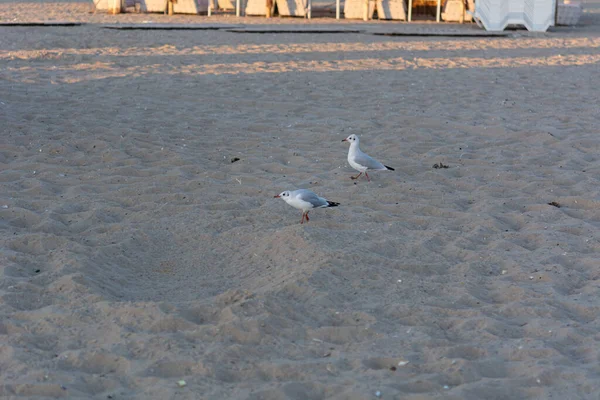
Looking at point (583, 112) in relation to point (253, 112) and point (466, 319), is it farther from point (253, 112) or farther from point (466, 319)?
point (466, 319)

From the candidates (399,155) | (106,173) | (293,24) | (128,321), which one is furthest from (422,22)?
(128,321)

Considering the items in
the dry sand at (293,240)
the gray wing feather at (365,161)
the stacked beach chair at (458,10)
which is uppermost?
the stacked beach chair at (458,10)

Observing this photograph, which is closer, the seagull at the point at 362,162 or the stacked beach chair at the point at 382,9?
the seagull at the point at 362,162

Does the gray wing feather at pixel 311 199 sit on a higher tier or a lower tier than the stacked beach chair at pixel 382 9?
lower

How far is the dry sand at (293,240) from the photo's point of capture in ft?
12.0

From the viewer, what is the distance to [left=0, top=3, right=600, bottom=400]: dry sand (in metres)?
3.66

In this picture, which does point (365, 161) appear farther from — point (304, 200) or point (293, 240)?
point (293, 240)

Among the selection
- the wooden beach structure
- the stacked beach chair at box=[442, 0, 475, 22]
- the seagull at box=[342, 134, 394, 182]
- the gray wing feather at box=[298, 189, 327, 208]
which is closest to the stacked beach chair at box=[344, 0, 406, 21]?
the wooden beach structure

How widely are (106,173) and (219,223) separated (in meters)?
1.57

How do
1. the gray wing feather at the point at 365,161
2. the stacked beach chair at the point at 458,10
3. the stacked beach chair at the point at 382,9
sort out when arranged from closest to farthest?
the gray wing feather at the point at 365,161 → the stacked beach chair at the point at 458,10 → the stacked beach chair at the point at 382,9

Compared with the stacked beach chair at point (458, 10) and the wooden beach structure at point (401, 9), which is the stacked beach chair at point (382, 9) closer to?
the wooden beach structure at point (401, 9)

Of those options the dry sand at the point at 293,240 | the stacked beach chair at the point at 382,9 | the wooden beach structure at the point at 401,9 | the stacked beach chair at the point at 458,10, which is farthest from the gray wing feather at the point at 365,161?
the stacked beach chair at the point at 458,10

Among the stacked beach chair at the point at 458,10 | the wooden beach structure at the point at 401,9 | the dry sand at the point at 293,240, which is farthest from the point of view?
the stacked beach chair at the point at 458,10

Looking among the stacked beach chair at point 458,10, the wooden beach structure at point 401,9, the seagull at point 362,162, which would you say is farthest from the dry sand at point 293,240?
the stacked beach chair at point 458,10
